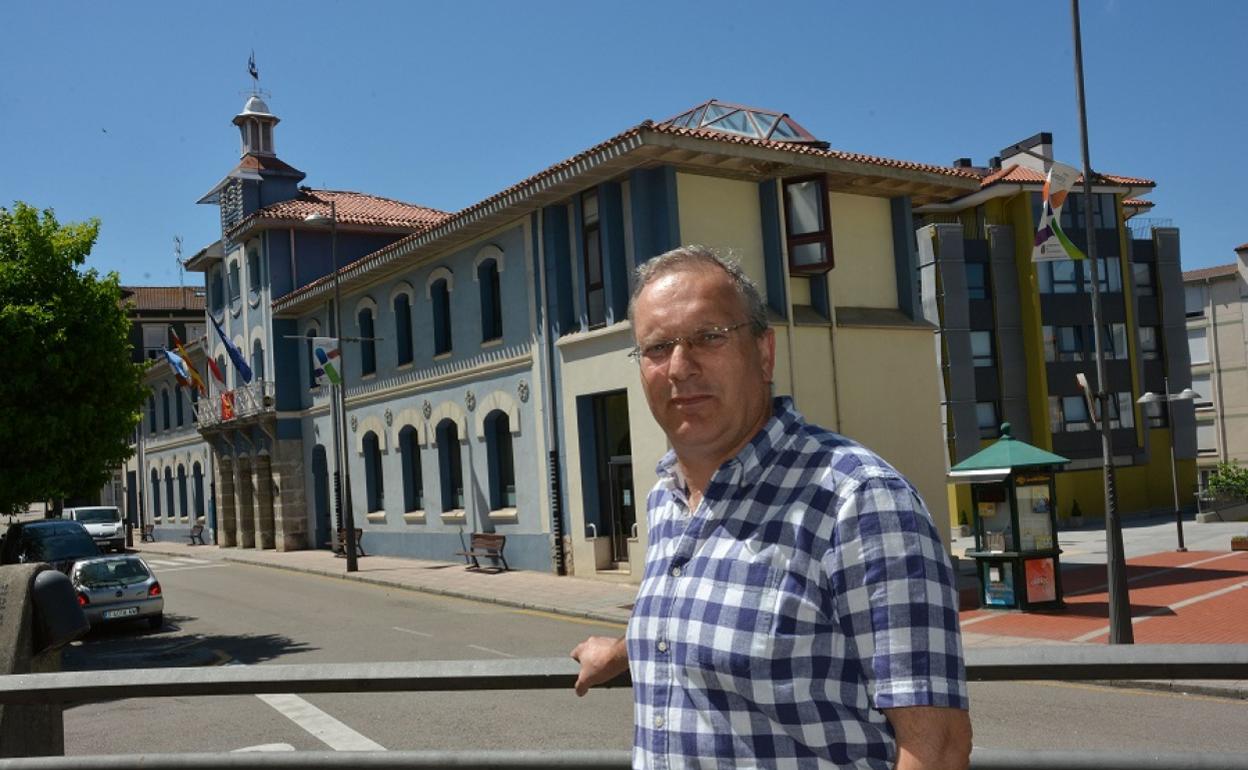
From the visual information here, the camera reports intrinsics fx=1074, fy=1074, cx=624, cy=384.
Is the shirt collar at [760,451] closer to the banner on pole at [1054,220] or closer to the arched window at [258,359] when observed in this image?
the banner on pole at [1054,220]

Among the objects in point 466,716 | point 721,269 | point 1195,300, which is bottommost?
point 466,716

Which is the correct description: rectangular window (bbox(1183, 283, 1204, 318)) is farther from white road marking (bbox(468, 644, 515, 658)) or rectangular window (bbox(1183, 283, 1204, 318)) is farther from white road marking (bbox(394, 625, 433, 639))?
white road marking (bbox(468, 644, 515, 658))

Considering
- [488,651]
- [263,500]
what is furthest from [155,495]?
[488,651]

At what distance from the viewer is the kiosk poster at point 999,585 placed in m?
16.6

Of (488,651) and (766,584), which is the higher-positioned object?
(766,584)

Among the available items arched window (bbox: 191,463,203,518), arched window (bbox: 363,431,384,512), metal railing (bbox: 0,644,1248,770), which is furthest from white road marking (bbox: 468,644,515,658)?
arched window (bbox: 191,463,203,518)

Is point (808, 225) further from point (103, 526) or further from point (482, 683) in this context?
point (103, 526)

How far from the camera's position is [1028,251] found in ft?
142

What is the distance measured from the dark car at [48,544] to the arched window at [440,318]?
30.8 feet

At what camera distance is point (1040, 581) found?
1647cm

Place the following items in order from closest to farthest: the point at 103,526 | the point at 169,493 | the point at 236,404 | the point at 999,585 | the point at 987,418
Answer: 1. the point at 999,585
2. the point at 236,404
3. the point at 103,526
4. the point at 987,418
5. the point at 169,493

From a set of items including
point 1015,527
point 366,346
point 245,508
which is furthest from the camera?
point 245,508

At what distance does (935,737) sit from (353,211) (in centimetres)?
3721

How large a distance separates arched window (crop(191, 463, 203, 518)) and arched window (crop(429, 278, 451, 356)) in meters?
25.2
